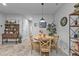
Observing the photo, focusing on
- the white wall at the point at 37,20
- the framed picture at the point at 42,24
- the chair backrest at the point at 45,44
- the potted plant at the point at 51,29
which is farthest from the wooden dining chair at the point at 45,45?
the framed picture at the point at 42,24

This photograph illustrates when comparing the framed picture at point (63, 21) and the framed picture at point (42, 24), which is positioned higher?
the framed picture at point (63, 21)

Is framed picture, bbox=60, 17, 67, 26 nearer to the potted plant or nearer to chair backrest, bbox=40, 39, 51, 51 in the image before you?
the potted plant

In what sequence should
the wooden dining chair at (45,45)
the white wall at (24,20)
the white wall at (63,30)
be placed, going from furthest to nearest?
the wooden dining chair at (45,45)
the white wall at (24,20)
the white wall at (63,30)

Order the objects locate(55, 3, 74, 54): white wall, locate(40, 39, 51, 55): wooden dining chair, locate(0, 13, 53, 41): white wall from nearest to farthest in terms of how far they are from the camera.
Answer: locate(55, 3, 74, 54): white wall → locate(0, 13, 53, 41): white wall → locate(40, 39, 51, 55): wooden dining chair

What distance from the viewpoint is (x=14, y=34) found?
310 cm

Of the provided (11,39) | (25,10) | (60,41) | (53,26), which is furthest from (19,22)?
(60,41)

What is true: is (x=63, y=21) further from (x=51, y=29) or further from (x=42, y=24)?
(x=42, y=24)

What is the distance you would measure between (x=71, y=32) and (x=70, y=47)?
0.34 meters

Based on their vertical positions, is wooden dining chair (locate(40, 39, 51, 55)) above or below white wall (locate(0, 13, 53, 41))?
below

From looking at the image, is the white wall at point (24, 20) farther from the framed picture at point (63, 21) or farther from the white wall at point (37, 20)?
the framed picture at point (63, 21)

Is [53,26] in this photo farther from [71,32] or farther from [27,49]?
[27,49]

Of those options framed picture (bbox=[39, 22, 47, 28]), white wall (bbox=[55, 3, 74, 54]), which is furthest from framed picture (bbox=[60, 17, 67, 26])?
framed picture (bbox=[39, 22, 47, 28])

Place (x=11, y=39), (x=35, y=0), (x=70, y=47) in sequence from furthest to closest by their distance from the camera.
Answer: (x=11, y=39)
(x=70, y=47)
(x=35, y=0)

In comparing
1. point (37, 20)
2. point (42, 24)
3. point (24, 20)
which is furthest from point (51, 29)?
point (24, 20)
